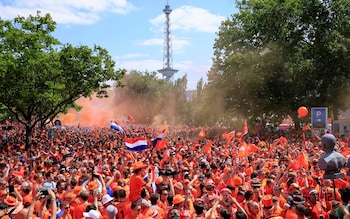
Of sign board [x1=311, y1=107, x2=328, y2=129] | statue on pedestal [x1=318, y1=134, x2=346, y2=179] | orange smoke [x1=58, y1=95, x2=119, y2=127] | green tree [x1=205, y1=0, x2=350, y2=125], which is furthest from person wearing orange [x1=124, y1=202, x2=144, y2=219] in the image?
orange smoke [x1=58, y1=95, x2=119, y2=127]

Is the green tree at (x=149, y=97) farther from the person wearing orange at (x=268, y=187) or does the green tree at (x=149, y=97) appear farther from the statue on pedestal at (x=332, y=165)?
the statue on pedestal at (x=332, y=165)

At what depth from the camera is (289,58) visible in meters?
32.5

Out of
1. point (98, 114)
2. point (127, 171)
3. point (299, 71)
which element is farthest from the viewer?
point (98, 114)

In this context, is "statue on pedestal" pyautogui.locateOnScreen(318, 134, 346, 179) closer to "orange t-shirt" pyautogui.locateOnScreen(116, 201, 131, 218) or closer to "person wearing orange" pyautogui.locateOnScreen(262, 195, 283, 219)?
"person wearing orange" pyautogui.locateOnScreen(262, 195, 283, 219)

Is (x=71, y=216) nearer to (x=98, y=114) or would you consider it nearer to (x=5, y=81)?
(x=5, y=81)

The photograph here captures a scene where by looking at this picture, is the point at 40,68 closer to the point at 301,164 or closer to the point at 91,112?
the point at 301,164

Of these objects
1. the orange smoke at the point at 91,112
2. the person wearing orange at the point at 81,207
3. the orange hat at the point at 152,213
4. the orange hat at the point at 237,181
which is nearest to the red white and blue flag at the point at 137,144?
the orange hat at the point at 237,181

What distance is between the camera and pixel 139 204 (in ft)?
20.9

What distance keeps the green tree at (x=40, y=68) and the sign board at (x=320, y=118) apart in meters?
12.5

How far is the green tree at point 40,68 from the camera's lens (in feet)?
77.6

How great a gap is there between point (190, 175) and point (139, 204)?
164 inches

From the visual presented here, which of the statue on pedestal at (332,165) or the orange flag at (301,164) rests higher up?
the statue on pedestal at (332,165)

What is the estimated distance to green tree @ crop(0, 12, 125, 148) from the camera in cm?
2366

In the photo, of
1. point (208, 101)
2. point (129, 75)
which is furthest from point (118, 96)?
point (208, 101)
